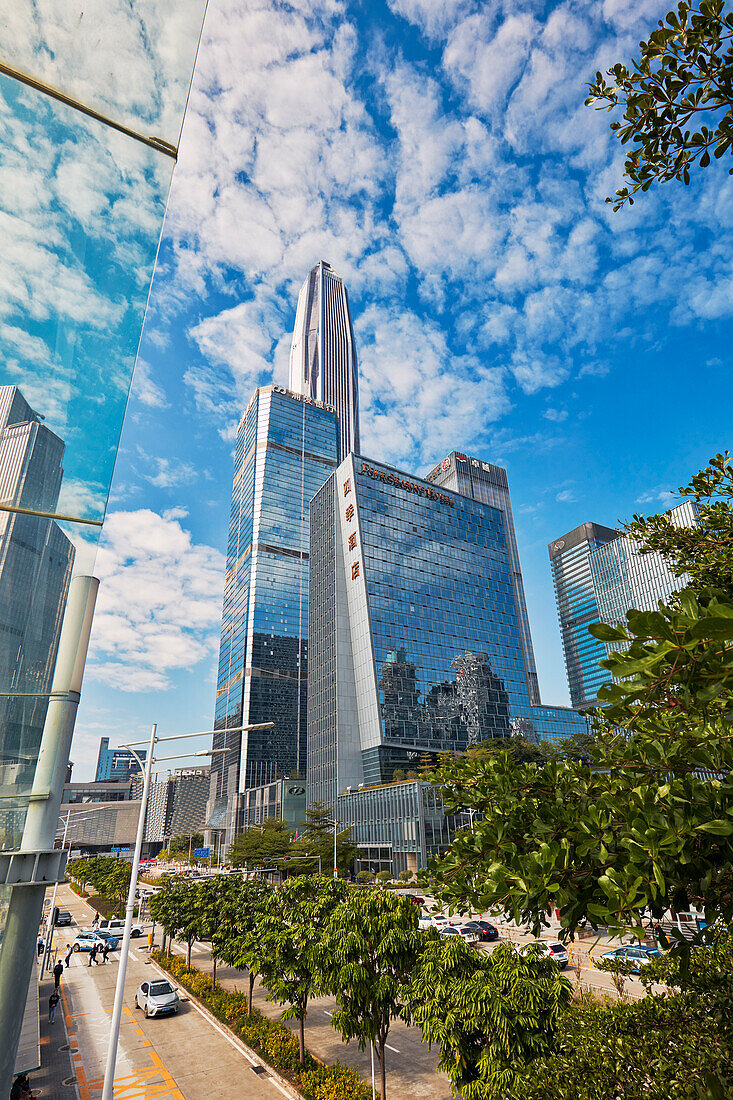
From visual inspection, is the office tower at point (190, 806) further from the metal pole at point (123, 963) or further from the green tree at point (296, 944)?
the metal pole at point (123, 963)

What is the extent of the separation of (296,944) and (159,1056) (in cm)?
742

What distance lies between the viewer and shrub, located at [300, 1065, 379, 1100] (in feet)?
46.4

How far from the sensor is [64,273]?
3.38m

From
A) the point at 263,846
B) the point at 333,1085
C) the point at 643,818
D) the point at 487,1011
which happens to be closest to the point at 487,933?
the point at 333,1085

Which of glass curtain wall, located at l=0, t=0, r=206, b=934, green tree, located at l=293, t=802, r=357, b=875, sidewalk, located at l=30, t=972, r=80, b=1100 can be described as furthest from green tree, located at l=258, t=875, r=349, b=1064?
green tree, located at l=293, t=802, r=357, b=875

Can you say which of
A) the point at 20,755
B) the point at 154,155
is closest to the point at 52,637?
the point at 20,755

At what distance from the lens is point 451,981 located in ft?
35.9

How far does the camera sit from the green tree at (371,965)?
1296cm

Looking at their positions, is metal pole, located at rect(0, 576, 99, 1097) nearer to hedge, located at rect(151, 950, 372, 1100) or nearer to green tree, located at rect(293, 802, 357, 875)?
hedge, located at rect(151, 950, 372, 1100)

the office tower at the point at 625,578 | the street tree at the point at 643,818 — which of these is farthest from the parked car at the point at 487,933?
the office tower at the point at 625,578

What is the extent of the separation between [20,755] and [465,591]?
91.2 meters

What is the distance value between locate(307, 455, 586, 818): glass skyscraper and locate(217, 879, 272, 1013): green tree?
152ft

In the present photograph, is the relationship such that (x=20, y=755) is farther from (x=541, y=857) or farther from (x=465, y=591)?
(x=465, y=591)

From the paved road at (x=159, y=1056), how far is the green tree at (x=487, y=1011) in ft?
28.0
